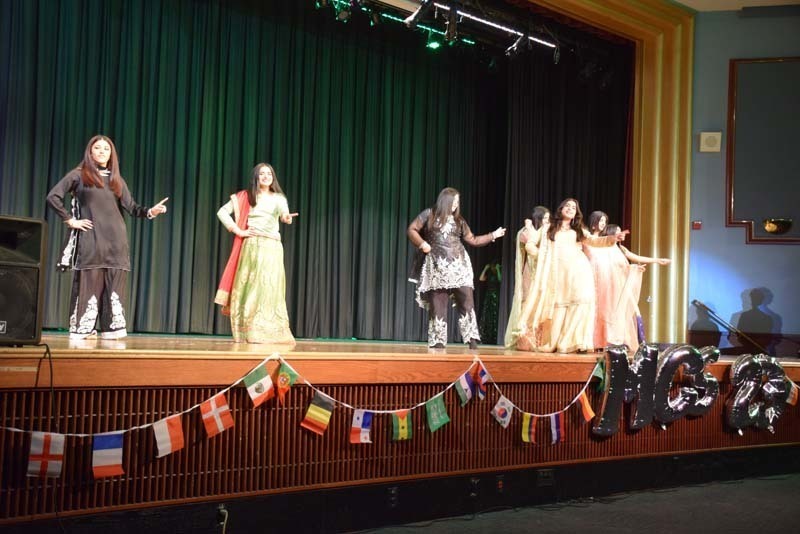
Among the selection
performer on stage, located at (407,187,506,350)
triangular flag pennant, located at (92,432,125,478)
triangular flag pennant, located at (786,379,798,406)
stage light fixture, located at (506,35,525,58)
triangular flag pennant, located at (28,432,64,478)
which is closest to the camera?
triangular flag pennant, located at (28,432,64,478)

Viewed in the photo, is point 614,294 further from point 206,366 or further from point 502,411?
point 206,366

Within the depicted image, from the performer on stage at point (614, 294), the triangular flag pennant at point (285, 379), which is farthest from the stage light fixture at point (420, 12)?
the triangular flag pennant at point (285, 379)

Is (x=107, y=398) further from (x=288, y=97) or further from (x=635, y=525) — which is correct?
(x=288, y=97)

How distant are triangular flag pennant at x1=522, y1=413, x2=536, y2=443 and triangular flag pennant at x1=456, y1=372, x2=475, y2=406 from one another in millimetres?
477

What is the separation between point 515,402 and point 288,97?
234 inches

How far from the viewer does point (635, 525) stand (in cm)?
426

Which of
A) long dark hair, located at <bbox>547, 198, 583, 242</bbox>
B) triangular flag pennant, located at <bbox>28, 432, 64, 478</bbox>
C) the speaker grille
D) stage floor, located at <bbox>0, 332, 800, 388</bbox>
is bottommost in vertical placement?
triangular flag pennant, located at <bbox>28, 432, 64, 478</bbox>

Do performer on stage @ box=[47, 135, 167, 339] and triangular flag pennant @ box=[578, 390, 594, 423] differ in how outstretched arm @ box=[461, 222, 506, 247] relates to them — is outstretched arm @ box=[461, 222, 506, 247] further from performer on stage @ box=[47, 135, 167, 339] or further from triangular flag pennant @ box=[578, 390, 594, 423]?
performer on stage @ box=[47, 135, 167, 339]

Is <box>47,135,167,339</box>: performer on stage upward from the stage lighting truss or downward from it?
downward

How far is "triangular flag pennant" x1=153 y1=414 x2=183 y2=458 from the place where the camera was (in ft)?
10.8

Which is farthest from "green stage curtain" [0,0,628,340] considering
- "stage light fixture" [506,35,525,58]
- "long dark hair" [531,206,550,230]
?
"long dark hair" [531,206,550,230]

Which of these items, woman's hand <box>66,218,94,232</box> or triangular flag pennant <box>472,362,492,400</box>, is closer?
triangular flag pennant <box>472,362,492,400</box>

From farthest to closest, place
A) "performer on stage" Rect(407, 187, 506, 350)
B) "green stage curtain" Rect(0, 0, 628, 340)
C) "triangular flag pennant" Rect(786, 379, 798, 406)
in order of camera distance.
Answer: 1. "green stage curtain" Rect(0, 0, 628, 340)
2. "triangular flag pennant" Rect(786, 379, 798, 406)
3. "performer on stage" Rect(407, 187, 506, 350)

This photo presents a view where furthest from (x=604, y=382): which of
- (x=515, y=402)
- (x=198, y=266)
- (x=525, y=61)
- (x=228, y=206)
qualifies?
(x=525, y=61)
